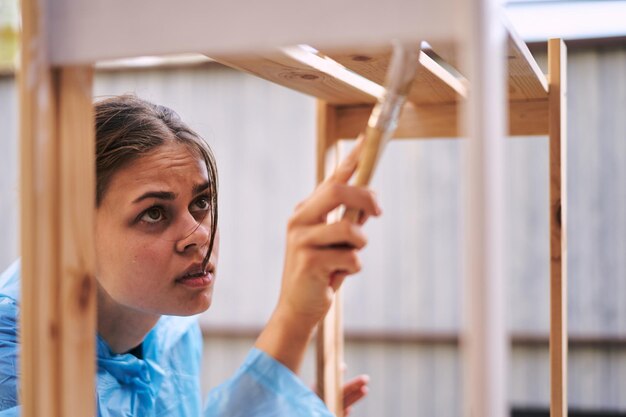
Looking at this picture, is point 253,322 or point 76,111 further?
point 253,322

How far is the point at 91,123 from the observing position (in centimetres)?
82

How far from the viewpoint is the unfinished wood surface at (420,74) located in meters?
1.07

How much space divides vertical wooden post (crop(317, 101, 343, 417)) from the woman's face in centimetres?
45

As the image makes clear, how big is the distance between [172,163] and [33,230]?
55cm

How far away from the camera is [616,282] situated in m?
4.38

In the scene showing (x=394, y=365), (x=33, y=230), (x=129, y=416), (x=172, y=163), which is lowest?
(x=394, y=365)

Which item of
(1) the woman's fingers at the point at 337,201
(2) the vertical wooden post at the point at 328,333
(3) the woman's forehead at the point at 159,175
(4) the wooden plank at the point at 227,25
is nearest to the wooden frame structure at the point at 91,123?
(4) the wooden plank at the point at 227,25

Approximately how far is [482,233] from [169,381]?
1.17 meters

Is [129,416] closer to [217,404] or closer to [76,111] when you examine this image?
[217,404]

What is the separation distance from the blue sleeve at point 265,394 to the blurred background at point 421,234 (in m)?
3.39

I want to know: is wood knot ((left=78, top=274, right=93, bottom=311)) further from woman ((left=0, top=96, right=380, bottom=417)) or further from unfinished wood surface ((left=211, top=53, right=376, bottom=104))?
unfinished wood surface ((left=211, top=53, right=376, bottom=104))

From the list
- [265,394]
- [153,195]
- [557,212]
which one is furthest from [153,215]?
[557,212]

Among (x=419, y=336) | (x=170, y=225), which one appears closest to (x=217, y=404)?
(x=170, y=225)

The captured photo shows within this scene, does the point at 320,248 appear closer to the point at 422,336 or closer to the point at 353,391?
the point at 353,391
